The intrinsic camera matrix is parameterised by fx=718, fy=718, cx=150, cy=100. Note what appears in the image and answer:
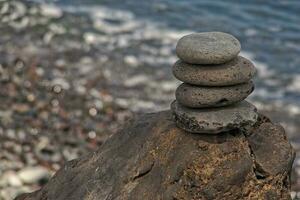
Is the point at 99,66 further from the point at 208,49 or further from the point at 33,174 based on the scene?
the point at 208,49

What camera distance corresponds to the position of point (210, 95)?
5648 millimetres

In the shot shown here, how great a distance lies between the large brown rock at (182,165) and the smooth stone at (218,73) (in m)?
0.49

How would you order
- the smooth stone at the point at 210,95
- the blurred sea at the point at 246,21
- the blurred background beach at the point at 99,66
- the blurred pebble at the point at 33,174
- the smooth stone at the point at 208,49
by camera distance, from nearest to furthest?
the smooth stone at the point at 208,49 < the smooth stone at the point at 210,95 < the blurred pebble at the point at 33,174 < the blurred background beach at the point at 99,66 < the blurred sea at the point at 246,21

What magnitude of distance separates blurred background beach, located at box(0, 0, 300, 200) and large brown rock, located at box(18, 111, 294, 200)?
10.9 ft

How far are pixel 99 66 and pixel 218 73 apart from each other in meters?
8.38

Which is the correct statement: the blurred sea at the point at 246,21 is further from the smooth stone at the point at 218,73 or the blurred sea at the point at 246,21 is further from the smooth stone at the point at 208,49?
the smooth stone at the point at 208,49

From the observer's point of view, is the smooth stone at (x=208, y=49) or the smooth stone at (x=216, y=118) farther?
the smooth stone at (x=216, y=118)

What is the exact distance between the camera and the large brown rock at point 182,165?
575cm

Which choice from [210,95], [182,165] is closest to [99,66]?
[182,165]

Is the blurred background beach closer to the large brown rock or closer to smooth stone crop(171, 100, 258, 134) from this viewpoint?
the large brown rock

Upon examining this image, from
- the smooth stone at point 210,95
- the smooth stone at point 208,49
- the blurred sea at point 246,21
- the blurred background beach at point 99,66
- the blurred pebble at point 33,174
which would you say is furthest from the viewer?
the blurred sea at point 246,21

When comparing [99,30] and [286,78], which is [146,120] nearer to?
[286,78]

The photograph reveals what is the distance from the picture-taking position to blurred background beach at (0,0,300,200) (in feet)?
35.6

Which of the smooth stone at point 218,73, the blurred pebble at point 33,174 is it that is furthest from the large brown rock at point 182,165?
the blurred pebble at point 33,174
